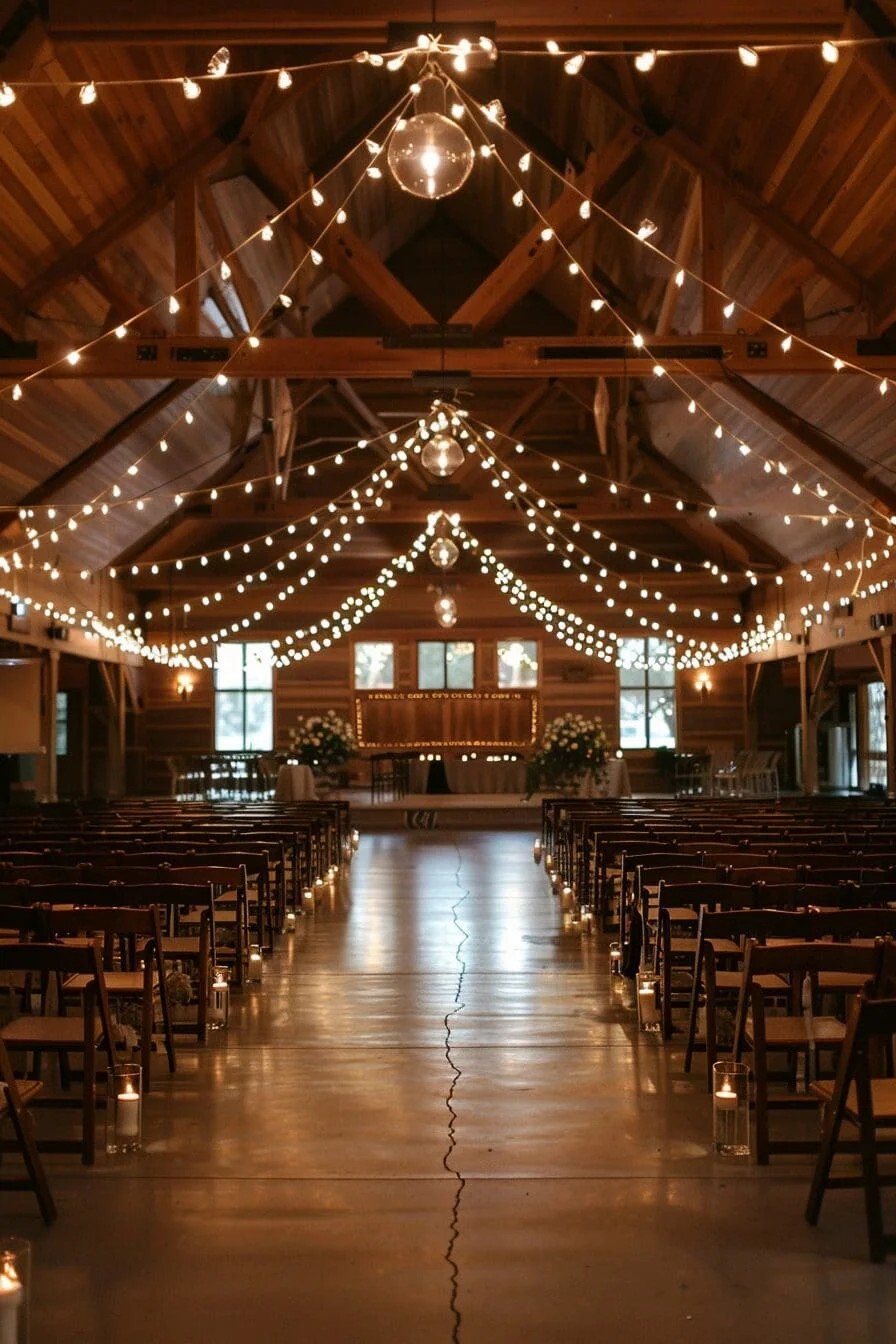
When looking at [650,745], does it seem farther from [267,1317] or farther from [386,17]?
[267,1317]

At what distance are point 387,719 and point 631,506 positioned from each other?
580 cm

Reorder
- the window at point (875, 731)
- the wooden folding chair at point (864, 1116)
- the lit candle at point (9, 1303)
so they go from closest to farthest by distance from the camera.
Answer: the lit candle at point (9, 1303) < the wooden folding chair at point (864, 1116) < the window at point (875, 731)

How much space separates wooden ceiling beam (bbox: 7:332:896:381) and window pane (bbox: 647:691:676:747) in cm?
1250

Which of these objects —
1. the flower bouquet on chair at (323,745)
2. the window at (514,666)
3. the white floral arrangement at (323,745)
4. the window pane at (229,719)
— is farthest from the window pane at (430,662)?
the white floral arrangement at (323,745)

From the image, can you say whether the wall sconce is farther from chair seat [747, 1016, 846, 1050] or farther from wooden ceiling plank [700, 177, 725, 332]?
chair seat [747, 1016, 846, 1050]

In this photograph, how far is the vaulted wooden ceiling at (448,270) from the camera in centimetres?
1018

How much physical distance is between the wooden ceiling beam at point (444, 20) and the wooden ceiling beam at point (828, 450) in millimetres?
6668

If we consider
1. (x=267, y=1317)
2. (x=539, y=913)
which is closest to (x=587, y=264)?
(x=539, y=913)

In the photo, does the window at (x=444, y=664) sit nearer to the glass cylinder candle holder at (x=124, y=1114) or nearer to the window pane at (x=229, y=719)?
the window pane at (x=229, y=719)

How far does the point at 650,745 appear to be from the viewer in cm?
2458

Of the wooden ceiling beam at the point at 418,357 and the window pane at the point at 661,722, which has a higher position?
the wooden ceiling beam at the point at 418,357

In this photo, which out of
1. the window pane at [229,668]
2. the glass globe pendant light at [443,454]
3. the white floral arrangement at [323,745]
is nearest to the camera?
the glass globe pendant light at [443,454]

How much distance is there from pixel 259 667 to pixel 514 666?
175 inches

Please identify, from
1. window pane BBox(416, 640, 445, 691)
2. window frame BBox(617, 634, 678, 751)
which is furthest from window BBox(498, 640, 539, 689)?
window frame BBox(617, 634, 678, 751)
